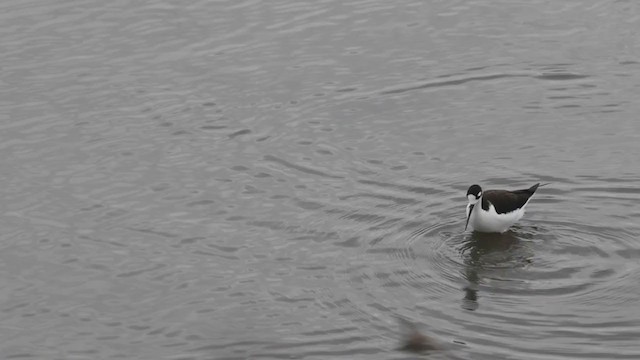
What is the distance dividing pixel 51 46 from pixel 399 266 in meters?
11.9

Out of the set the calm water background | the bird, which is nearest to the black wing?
the bird

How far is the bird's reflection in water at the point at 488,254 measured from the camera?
1892 cm

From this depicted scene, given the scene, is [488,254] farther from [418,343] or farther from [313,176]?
[313,176]

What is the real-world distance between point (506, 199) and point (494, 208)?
0.76 ft

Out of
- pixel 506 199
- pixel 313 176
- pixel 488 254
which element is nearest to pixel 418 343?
pixel 488 254

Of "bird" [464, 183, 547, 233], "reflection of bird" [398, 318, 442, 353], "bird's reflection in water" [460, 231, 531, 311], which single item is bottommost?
"bird's reflection in water" [460, 231, 531, 311]

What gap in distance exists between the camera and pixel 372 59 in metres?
27.3

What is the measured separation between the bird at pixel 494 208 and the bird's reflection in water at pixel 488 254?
20 cm

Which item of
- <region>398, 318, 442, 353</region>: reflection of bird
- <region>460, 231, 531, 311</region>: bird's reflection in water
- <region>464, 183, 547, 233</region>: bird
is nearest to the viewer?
<region>398, 318, 442, 353</region>: reflection of bird

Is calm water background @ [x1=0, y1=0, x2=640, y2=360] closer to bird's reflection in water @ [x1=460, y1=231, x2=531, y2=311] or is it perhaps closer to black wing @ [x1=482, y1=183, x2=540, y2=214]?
bird's reflection in water @ [x1=460, y1=231, x2=531, y2=311]

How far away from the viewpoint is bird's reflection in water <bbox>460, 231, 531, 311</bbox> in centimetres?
1892

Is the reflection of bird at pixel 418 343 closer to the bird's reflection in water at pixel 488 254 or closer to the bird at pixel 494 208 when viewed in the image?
the bird's reflection in water at pixel 488 254

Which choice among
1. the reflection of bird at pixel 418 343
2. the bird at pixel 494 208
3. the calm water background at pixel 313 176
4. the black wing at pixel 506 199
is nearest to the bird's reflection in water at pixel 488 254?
the calm water background at pixel 313 176

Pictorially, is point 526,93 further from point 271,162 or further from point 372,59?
point 271,162
